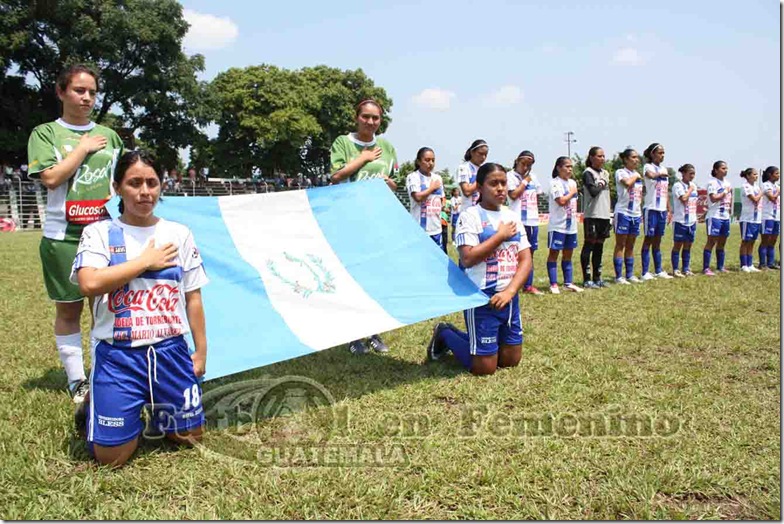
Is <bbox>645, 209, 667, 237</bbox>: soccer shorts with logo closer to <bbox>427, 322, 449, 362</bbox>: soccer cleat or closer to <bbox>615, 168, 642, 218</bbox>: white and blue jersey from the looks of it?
<bbox>615, 168, 642, 218</bbox>: white and blue jersey

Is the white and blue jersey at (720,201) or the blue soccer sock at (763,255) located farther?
the blue soccer sock at (763,255)

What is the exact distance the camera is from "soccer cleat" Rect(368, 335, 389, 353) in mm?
5262

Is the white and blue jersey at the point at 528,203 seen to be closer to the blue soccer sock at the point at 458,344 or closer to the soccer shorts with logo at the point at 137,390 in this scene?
the blue soccer sock at the point at 458,344

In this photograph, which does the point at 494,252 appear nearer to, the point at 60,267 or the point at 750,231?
the point at 60,267

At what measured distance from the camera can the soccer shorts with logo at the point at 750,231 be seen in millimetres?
11331

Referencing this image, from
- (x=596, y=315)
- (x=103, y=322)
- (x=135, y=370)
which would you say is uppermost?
(x=103, y=322)

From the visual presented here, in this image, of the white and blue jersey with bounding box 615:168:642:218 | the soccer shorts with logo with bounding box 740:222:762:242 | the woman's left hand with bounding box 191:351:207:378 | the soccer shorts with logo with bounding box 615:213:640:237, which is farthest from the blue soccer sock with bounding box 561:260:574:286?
the woman's left hand with bounding box 191:351:207:378

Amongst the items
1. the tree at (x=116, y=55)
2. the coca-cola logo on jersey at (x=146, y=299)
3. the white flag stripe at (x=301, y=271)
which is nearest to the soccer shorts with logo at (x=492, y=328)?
the white flag stripe at (x=301, y=271)

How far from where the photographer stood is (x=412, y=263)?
15.2ft

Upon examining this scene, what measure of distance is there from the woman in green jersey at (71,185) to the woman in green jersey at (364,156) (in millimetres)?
1868

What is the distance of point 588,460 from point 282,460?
1.59 metres

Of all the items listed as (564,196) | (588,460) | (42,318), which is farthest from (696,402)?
(42,318)

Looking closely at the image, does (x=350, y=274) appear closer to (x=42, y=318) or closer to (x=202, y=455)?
(x=202, y=455)

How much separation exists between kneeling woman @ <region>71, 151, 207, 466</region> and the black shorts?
284 inches
